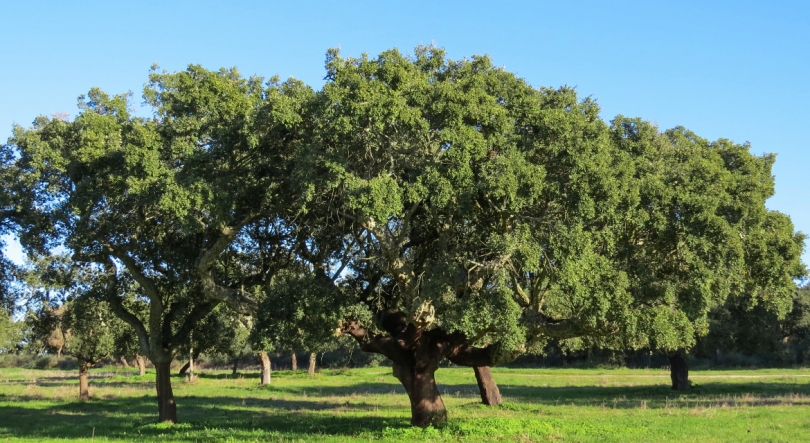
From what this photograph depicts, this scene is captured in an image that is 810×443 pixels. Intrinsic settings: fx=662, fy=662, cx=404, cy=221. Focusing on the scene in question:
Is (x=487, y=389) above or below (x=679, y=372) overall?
above

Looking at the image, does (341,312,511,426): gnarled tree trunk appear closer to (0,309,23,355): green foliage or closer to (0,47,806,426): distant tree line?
(0,47,806,426): distant tree line

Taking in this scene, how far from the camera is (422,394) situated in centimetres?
2102

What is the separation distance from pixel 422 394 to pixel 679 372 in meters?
25.2

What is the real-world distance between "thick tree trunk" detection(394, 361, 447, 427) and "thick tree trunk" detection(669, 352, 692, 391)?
2407 centimetres

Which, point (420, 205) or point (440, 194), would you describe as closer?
point (440, 194)

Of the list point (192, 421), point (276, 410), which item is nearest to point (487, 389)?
point (276, 410)

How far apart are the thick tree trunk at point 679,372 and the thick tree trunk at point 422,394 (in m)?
24.1

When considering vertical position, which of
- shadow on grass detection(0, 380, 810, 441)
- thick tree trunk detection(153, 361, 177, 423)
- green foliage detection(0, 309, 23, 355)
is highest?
green foliage detection(0, 309, 23, 355)

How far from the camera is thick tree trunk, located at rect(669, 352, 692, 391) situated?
3988 centimetres

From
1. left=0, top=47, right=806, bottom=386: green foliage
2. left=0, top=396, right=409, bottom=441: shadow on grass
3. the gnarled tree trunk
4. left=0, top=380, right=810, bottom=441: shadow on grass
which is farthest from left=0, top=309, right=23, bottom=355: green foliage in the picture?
the gnarled tree trunk

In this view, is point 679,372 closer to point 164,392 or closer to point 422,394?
point 422,394

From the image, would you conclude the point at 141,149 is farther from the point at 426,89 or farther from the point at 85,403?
the point at 85,403

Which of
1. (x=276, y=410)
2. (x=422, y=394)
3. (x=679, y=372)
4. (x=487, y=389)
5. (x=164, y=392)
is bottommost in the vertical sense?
(x=276, y=410)

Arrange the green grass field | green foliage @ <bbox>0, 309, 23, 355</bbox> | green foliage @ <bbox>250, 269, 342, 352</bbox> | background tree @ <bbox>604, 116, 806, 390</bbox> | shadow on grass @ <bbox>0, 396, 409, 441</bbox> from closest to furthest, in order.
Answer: background tree @ <bbox>604, 116, 806, 390</bbox> < green foliage @ <bbox>250, 269, 342, 352</bbox> < the green grass field < shadow on grass @ <bbox>0, 396, 409, 441</bbox> < green foliage @ <bbox>0, 309, 23, 355</bbox>
